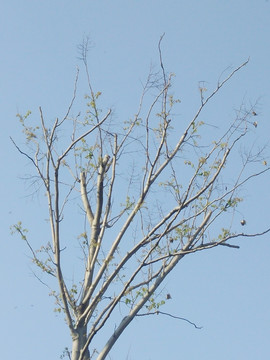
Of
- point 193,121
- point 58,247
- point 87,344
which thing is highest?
point 193,121

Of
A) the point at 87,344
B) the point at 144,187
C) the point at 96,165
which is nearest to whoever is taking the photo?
the point at 87,344

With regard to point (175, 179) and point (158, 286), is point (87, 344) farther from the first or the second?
point (175, 179)

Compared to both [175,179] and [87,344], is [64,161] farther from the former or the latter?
[87,344]

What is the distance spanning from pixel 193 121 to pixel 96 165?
1.33 m

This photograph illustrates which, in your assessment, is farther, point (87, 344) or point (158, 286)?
point (158, 286)

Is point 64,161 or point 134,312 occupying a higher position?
point 64,161

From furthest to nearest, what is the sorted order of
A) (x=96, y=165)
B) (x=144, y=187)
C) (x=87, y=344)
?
(x=96, y=165) → (x=144, y=187) → (x=87, y=344)

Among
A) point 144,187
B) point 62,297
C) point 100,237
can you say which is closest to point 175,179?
point 144,187

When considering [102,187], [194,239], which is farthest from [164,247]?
[102,187]

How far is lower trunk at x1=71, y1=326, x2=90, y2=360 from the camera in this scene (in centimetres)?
934

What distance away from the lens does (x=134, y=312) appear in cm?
966

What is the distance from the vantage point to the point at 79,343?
938cm

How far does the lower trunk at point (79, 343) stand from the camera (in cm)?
934

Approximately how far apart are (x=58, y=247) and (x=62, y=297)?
52 cm
